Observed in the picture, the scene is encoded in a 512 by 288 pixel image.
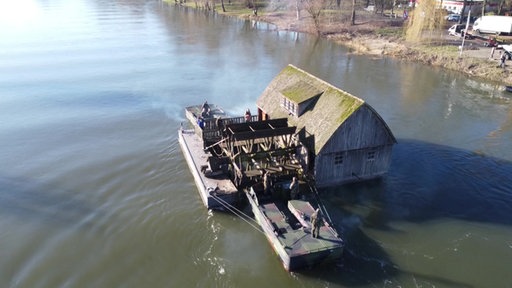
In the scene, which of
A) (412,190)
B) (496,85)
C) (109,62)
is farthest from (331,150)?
(109,62)

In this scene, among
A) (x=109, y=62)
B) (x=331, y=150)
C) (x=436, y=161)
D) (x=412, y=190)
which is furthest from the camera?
(x=109, y=62)

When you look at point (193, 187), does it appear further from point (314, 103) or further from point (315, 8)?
point (315, 8)

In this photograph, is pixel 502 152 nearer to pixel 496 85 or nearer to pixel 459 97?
pixel 459 97

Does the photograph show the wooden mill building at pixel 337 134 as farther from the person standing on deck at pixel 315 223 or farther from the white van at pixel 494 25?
the white van at pixel 494 25

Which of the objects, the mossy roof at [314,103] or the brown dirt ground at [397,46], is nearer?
the mossy roof at [314,103]

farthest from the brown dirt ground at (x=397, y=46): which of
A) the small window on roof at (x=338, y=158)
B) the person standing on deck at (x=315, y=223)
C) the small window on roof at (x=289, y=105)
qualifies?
the person standing on deck at (x=315, y=223)

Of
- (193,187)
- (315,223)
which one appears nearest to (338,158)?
(315,223)

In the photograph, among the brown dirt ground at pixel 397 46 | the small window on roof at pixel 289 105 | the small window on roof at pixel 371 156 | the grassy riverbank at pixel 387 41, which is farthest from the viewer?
the grassy riverbank at pixel 387 41
